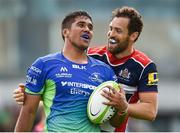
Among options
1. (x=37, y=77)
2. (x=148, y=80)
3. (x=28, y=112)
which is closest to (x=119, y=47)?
(x=148, y=80)

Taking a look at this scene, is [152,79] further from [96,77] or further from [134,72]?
[96,77]

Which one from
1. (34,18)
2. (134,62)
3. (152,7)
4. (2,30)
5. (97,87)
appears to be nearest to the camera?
(97,87)

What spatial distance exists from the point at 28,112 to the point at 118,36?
4.43 ft

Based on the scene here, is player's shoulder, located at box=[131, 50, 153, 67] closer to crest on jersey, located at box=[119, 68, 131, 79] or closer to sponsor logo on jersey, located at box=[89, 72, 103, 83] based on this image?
crest on jersey, located at box=[119, 68, 131, 79]

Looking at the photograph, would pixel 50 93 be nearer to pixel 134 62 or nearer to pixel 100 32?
pixel 134 62

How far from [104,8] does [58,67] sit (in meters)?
21.6

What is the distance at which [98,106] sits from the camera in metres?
9.77

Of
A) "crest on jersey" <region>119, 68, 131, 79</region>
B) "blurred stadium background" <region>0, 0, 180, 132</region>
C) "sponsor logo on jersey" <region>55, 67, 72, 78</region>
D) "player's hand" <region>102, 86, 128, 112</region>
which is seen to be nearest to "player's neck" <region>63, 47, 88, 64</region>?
"sponsor logo on jersey" <region>55, 67, 72, 78</region>

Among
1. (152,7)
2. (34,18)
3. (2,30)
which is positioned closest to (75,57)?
(34,18)

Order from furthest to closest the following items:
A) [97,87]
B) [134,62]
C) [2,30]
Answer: [2,30] → [134,62] → [97,87]

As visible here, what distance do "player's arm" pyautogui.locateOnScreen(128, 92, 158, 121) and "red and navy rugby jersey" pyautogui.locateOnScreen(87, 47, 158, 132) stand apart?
0.07 metres

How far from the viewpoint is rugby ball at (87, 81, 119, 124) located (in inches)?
384

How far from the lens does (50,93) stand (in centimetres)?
989

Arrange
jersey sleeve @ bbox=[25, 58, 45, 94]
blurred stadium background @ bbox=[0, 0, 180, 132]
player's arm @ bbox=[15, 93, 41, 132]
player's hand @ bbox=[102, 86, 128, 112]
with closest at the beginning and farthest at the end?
player's hand @ bbox=[102, 86, 128, 112] → jersey sleeve @ bbox=[25, 58, 45, 94] → player's arm @ bbox=[15, 93, 41, 132] → blurred stadium background @ bbox=[0, 0, 180, 132]
